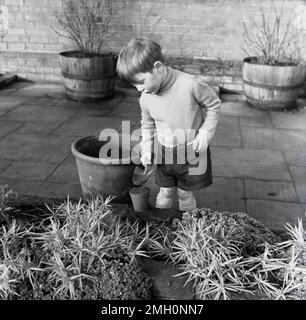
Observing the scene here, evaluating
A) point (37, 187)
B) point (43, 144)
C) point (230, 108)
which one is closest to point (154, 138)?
point (37, 187)

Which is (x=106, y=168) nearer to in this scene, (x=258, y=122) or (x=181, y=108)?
(x=181, y=108)

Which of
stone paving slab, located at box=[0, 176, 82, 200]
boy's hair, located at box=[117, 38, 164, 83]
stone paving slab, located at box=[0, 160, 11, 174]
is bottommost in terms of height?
stone paving slab, located at box=[0, 176, 82, 200]

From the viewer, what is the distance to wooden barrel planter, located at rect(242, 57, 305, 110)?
5.45 meters

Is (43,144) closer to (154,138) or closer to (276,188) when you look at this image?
(154,138)

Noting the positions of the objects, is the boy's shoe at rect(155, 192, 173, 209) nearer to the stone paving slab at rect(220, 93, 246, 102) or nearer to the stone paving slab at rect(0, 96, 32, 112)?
the stone paving slab at rect(0, 96, 32, 112)

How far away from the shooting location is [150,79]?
6.59 feet

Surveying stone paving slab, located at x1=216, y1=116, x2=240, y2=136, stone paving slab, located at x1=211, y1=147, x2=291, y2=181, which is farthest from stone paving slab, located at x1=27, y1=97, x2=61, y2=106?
stone paving slab, located at x1=211, y1=147, x2=291, y2=181

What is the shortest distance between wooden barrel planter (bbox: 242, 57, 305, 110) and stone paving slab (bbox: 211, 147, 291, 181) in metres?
1.58

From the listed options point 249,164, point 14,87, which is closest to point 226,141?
point 249,164

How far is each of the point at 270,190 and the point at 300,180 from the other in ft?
A: 1.24
